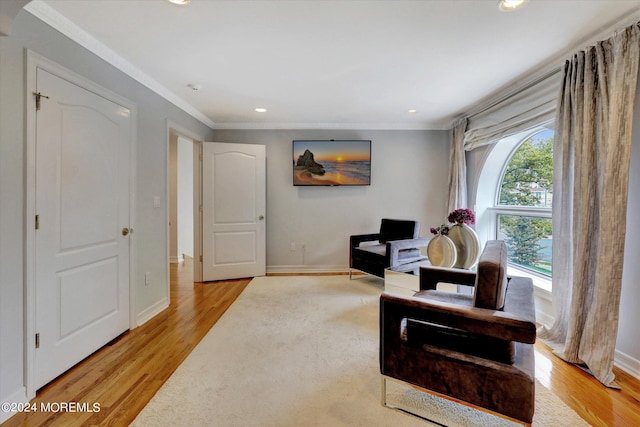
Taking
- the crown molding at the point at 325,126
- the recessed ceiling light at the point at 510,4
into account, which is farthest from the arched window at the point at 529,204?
the recessed ceiling light at the point at 510,4

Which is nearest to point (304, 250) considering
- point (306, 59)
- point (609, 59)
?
point (306, 59)

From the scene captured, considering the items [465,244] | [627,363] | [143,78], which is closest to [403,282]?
[465,244]

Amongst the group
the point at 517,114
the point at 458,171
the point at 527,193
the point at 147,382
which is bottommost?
the point at 147,382

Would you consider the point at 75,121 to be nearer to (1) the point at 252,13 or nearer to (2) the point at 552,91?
(1) the point at 252,13

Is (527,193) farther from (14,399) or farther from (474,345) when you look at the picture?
(14,399)

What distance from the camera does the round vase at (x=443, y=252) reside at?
250 cm

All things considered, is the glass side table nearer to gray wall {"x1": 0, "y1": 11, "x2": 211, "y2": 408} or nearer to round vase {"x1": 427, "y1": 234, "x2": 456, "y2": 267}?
round vase {"x1": 427, "y1": 234, "x2": 456, "y2": 267}

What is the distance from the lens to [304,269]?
14.7 feet

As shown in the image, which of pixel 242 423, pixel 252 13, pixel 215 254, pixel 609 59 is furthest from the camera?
pixel 215 254

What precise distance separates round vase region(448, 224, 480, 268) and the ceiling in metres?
1.46

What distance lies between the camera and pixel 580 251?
1990 millimetres

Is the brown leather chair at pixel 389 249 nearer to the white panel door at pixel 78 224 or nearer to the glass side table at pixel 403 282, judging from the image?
the glass side table at pixel 403 282

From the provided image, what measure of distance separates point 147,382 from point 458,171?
13.5ft

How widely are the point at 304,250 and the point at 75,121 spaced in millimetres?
3175
